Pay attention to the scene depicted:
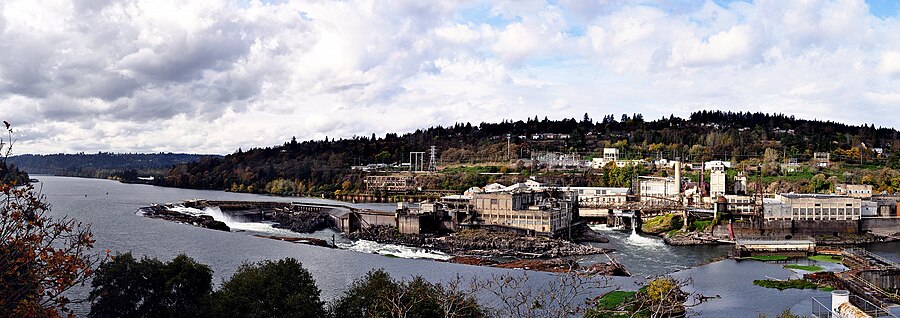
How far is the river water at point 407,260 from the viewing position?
858 inches

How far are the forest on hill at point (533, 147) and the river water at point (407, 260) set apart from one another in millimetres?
34823

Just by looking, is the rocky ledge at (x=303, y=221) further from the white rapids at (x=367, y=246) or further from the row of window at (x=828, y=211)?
the row of window at (x=828, y=211)

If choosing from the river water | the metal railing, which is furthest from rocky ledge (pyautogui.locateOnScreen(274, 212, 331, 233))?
the metal railing

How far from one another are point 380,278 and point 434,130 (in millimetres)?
102066

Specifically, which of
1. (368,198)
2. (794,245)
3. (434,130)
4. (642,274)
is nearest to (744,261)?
(794,245)

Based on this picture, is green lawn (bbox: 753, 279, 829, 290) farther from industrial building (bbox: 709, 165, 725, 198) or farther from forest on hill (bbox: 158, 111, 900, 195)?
forest on hill (bbox: 158, 111, 900, 195)

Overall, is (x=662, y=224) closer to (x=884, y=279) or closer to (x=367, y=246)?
(x=367, y=246)

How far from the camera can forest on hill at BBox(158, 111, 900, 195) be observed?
257 feet

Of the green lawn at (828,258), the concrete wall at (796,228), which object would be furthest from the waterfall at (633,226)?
the green lawn at (828,258)

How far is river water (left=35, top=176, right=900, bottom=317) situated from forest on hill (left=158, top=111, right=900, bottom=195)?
114 feet

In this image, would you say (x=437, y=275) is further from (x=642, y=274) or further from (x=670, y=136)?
(x=670, y=136)

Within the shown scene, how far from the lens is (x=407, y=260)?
94.2ft

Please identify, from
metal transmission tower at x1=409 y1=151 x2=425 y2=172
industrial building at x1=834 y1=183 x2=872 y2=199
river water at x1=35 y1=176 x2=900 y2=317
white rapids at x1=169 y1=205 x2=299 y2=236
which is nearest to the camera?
river water at x1=35 y1=176 x2=900 y2=317

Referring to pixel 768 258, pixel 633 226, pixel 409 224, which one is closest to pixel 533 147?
pixel 633 226
